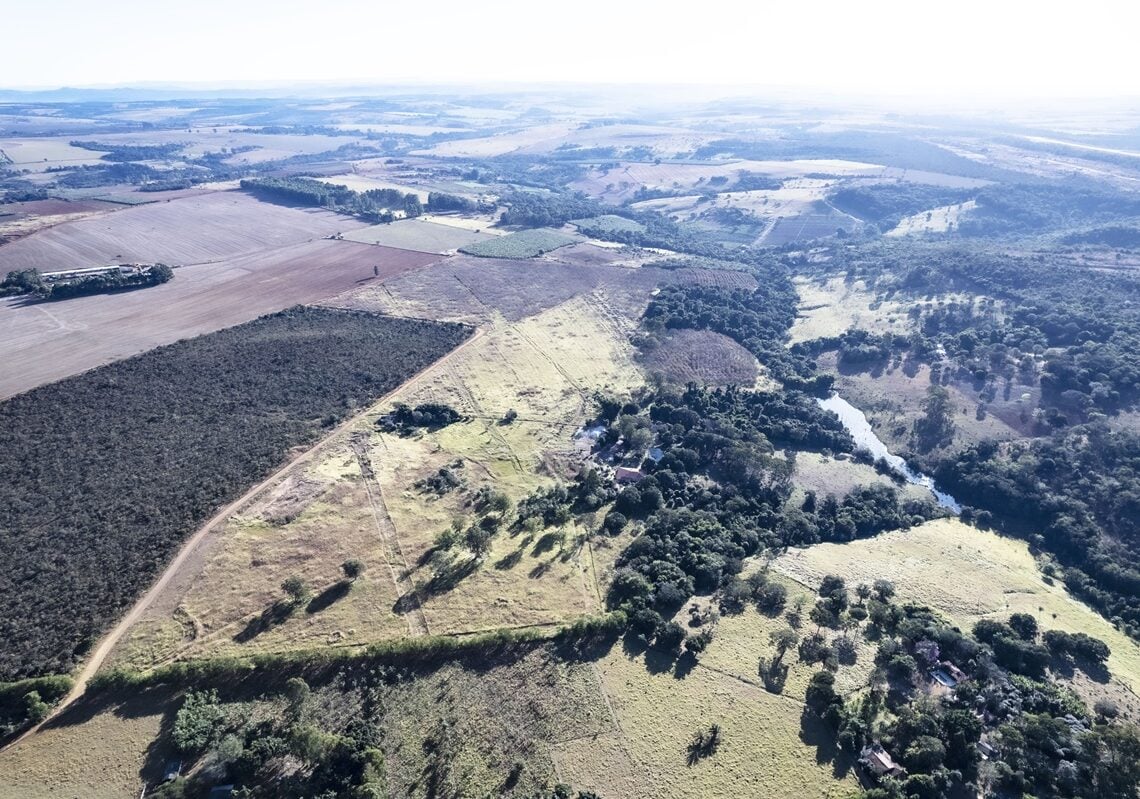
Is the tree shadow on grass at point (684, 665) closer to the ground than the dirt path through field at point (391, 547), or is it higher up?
closer to the ground

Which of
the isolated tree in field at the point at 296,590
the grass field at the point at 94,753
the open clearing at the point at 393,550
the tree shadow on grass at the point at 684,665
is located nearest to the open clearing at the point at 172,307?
the open clearing at the point at 393,550

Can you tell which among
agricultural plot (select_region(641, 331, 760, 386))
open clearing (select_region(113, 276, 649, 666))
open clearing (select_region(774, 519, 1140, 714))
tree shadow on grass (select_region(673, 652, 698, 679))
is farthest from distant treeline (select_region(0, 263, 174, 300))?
open clearing (select_region(774, 519, 1140, 714))

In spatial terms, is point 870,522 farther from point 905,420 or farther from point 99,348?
point 99,348

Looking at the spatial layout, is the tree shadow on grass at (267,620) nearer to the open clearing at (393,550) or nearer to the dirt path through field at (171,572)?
the open clearing at (393,550)

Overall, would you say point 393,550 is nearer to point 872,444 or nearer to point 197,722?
point 197,722

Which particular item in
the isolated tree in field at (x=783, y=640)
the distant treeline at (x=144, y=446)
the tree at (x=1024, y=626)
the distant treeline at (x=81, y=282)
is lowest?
the tree at (x=1024, y=626)

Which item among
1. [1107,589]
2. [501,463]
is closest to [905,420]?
[1107,589]
